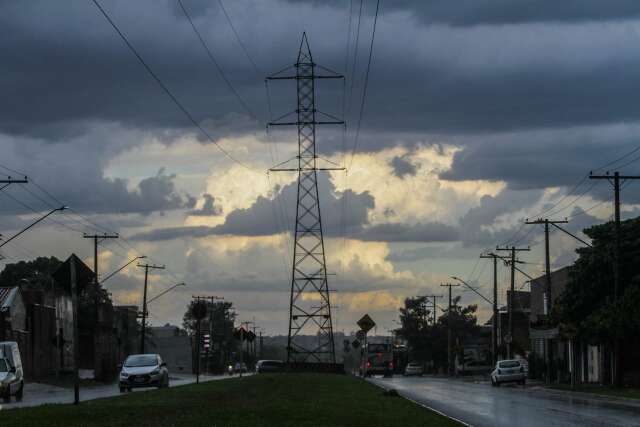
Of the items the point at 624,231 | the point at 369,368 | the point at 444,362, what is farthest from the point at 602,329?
the point at 444,362

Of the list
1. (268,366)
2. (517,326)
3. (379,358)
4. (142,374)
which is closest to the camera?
(142,374)

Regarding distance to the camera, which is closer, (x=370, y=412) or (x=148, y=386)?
(x=370, y=412)

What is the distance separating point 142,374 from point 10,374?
9.31m

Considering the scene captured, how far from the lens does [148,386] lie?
166 ft

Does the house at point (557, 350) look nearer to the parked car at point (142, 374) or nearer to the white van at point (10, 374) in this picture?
the parked car at point (142, 374)

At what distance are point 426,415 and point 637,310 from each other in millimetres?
29810

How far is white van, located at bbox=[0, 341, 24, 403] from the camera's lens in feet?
129

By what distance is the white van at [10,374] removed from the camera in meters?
39.4

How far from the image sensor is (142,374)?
49875 mm

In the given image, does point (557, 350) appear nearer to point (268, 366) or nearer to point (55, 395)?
point (268, 366)

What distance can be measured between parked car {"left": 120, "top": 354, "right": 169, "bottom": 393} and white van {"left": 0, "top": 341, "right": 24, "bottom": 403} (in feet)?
16.1

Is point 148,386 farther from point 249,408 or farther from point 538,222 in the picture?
point 538,222

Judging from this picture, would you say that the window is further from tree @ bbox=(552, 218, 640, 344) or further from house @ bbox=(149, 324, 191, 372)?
house @ bbox=(149, 324, 191, 372)

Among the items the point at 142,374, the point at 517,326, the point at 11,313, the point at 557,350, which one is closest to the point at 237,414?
the point at 142,374
